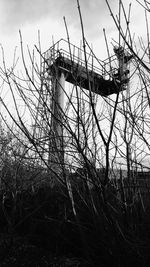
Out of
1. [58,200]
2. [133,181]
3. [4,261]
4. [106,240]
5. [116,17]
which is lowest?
[4,261]

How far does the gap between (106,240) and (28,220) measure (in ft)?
6.91

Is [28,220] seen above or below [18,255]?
above

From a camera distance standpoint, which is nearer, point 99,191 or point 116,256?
point 99,191

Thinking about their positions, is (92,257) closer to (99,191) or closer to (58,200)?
(99,191)

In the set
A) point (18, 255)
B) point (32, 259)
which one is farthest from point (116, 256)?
point (18, 255)

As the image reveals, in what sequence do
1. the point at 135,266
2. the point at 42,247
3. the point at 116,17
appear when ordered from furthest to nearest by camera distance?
the point at 42,247 < the point at 135,266 < the point at 116,17

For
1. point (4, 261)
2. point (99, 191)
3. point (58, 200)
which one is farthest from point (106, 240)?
point (58, 200)

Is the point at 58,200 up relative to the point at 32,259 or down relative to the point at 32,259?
up

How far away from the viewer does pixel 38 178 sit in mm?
4707

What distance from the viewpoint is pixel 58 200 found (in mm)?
3562

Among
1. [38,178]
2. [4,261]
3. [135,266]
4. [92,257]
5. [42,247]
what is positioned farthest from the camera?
[38,178]

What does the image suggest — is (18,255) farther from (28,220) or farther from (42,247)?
(28,220)

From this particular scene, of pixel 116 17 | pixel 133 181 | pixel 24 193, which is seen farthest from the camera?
pixel 24 193

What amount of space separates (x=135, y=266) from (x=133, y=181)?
0.71 metres
